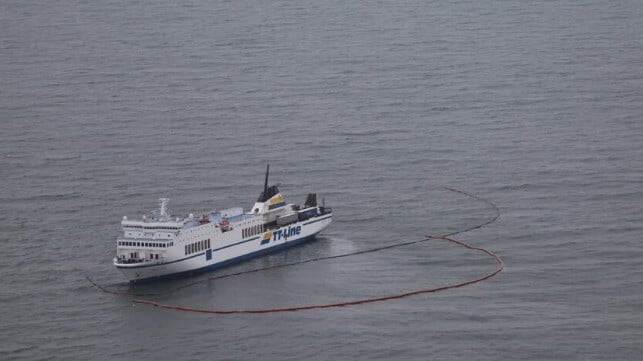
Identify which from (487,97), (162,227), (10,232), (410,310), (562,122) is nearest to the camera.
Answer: (410,310)

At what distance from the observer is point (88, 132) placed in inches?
7082

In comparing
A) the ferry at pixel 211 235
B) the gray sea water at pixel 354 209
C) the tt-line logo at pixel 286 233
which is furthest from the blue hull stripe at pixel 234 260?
the gray sea water at pixel 354 209

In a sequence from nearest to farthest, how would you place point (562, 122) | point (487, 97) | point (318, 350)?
1. point (318, 350)
2. point (562, 122)
3. point (487, 97)

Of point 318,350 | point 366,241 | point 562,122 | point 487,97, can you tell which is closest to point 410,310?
point 318,350

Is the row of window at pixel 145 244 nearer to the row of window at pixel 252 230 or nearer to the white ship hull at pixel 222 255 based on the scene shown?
the white ship hull at pixel 222 255

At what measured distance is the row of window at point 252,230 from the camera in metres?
138

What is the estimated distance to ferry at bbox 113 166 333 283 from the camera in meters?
131

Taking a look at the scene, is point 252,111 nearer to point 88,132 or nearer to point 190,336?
point 88,132

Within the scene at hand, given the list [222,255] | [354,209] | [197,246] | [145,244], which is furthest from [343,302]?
[354,209]

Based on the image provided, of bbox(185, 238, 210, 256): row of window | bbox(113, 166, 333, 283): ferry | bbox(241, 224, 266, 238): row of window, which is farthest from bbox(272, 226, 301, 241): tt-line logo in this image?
bbox(185, 238, 210, 256): row of window

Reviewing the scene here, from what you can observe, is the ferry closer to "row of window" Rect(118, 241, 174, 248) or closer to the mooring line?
"row of window" Rect(118, 241, 174, 248)

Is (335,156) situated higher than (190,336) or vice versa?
(335,156)

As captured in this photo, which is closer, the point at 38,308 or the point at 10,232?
the point at 38,308

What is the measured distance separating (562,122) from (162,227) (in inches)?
2516
